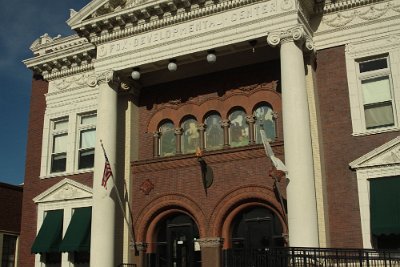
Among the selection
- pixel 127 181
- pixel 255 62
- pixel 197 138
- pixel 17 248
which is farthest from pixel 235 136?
pixel 17 248

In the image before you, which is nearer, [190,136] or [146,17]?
[146,17]

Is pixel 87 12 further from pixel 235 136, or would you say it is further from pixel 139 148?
pixel 235 136

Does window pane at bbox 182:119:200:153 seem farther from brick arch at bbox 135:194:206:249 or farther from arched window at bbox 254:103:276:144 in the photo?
arched window at bbox 254:103:276:144

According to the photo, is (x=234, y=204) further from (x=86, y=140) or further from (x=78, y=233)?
(x=86, y=140)

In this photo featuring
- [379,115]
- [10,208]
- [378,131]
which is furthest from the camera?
[10,208]

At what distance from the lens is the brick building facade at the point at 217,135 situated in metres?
16.1

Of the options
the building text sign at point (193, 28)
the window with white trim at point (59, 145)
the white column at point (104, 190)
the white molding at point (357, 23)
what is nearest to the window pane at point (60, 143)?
the window with white trim at point (59, 145)

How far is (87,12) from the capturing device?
763 inches

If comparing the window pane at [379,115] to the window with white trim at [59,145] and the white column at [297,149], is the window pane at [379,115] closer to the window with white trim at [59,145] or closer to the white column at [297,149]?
the white column at [297,149]

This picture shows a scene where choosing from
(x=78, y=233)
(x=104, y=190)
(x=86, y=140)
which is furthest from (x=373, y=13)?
(x=78, y=233)

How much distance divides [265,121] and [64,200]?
323 inches

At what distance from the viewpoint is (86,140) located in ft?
70.7

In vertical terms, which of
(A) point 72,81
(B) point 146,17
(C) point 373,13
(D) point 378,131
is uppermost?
(B) point 146,17

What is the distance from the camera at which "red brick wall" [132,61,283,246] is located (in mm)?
17766
